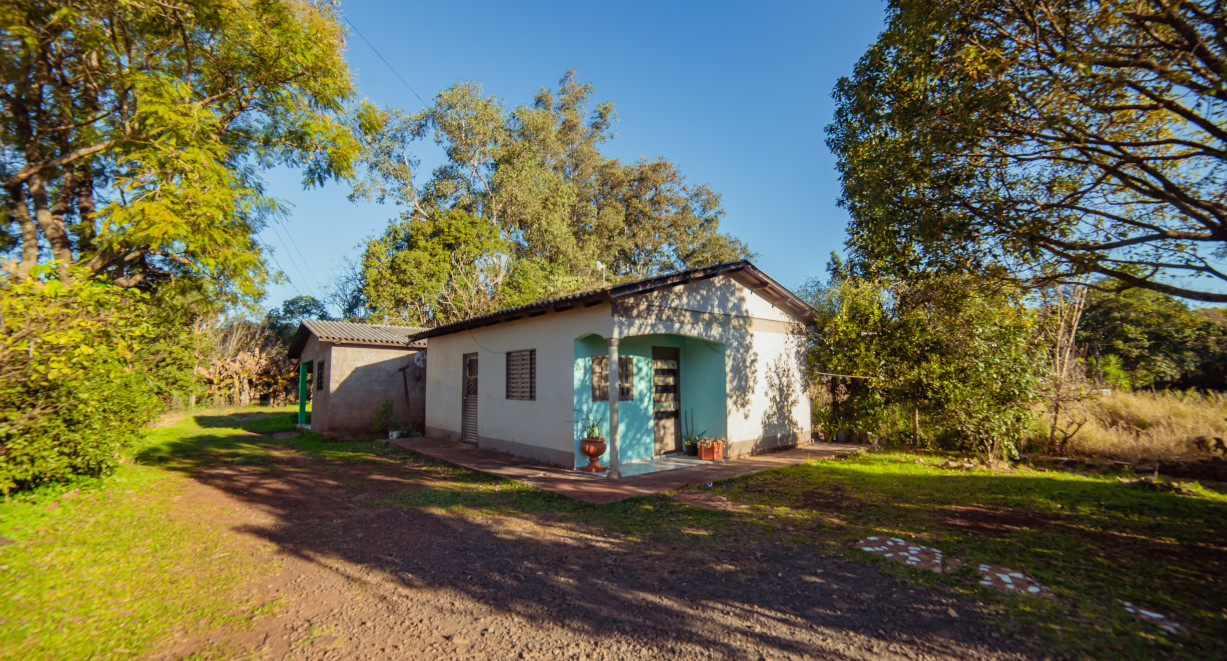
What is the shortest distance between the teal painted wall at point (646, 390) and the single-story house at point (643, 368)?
0.07ft

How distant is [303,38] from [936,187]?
10.2 metres

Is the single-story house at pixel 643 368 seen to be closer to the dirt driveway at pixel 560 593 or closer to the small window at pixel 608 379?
the small window at pixel 608 379

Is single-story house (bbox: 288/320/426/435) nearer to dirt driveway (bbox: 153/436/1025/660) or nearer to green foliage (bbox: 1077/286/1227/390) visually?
dirt driveway (bbox: 153/436/1025/660)

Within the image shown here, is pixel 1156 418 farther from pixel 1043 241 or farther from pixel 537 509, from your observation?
pixel 537 509

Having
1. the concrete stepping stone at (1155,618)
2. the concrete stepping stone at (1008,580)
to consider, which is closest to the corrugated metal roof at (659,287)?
the concrete stepping stone at (1008,580)

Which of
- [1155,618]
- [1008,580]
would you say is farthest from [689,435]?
[1155,618]

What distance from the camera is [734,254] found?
28.7m

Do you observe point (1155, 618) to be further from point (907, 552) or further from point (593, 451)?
point (593, 451)

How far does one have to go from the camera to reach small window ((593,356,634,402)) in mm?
9391

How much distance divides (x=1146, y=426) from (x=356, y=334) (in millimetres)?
18960

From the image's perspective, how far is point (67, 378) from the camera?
650 cm

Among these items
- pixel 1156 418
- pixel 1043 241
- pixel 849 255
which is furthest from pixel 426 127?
pixel 1156 418

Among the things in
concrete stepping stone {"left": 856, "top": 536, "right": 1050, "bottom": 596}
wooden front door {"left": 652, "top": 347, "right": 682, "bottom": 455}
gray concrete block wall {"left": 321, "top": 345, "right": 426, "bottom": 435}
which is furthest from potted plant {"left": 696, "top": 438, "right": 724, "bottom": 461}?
gray concrete block wall {"left": 321, "top": 345, "right": 426, "bottom": 435}

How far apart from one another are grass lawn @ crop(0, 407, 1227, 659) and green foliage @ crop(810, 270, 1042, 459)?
1129 mm
